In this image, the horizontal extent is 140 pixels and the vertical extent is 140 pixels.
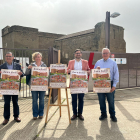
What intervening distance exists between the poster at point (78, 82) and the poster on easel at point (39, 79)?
666mm

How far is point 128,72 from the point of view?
773 cm

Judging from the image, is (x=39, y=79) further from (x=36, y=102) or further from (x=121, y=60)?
(x=121, y=60)

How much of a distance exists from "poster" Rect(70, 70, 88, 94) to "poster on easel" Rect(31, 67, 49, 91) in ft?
2.18

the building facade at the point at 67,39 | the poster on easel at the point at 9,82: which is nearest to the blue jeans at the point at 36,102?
the poster on easel at the point at 9,82

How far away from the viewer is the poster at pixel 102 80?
3510 mm

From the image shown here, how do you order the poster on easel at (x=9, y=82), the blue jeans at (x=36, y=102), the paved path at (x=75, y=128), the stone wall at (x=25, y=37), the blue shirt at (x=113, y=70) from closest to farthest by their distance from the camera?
the paved path at (x=75, y=128) < the poster on easel at (x=9, y=82) < the blue shirt at (x=113, y=70) < the blue jeans at (x=36, y=102) < the stone wall at (x=25, y=37)

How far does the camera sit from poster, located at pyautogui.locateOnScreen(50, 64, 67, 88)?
348cm

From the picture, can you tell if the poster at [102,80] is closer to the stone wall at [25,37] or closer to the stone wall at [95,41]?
the stone wall at [95,41]

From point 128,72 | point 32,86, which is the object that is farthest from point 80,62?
point 128,72

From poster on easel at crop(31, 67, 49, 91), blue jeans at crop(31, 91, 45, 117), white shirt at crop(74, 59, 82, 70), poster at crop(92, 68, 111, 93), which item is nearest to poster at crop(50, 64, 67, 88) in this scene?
poster on easel at crop(31, 67, 49, 91)

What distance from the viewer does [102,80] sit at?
354 cm

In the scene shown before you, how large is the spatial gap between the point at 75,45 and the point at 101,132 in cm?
2493

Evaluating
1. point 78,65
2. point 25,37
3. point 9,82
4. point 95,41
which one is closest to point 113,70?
point 78,65

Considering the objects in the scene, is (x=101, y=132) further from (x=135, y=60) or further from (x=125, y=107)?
(x=135, y=60)
